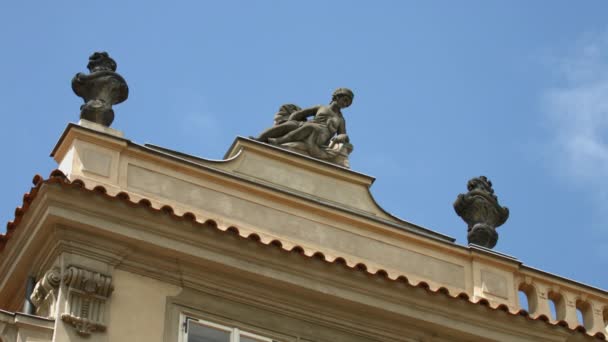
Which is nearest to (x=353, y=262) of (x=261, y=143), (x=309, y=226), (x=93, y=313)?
(x=309, y=226)

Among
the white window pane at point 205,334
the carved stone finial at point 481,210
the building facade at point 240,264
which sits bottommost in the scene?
the white window pane at point 205,334

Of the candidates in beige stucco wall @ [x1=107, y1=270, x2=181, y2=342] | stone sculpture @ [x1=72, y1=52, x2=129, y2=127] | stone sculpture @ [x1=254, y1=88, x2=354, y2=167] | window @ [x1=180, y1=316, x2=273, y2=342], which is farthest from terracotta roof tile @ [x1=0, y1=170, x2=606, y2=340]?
stone sculpture @ [x1=254, y1=88, x2=354, y2=167]

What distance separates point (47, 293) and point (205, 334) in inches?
63.8

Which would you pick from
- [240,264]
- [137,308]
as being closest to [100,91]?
[240,264]

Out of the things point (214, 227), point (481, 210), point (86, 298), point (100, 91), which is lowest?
point (86, 298)

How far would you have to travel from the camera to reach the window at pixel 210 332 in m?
17.1

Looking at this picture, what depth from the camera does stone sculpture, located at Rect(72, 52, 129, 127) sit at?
18.6 metres

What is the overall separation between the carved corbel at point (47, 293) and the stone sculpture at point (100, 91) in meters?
2.26

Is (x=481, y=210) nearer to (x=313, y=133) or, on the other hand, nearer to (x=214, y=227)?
(x=313, y=133)

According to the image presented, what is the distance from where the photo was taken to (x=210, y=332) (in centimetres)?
1714

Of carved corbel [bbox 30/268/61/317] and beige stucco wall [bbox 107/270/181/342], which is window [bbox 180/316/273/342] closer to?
beige stucco wall [bbox 107/270/181/342]

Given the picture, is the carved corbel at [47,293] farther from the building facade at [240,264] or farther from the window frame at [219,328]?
the window frame at [219,328]

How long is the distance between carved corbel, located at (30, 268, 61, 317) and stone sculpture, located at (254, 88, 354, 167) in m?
4.03

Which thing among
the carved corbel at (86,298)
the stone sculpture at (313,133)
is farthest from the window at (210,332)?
the stone sculpture at (313,133)
